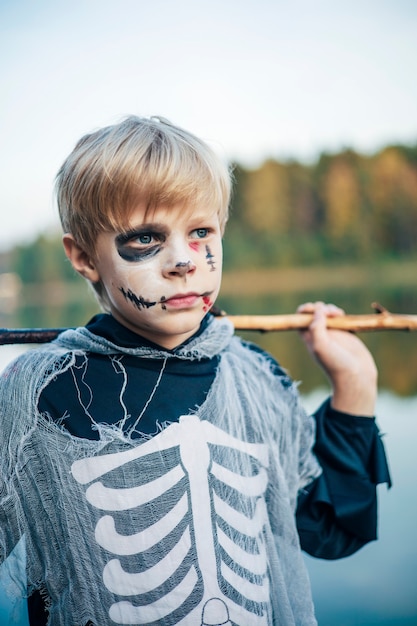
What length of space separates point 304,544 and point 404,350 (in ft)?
29.1

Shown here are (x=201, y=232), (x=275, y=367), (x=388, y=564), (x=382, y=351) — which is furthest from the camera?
(x=382, y=351)

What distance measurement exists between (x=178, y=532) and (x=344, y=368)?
58 centimetres

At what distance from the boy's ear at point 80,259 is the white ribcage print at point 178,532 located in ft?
1.16

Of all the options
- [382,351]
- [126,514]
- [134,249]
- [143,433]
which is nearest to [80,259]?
[134,249]

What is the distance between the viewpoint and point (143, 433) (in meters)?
1.15

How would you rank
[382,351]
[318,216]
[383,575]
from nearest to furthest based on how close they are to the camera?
[383,575] < [382,351] < [318,216]

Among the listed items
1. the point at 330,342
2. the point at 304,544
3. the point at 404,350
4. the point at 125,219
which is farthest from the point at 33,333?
the point at 404,350

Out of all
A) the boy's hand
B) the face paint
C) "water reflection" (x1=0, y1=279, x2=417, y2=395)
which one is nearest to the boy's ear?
the face paint

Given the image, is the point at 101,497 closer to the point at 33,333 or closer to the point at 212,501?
the point at 212,501

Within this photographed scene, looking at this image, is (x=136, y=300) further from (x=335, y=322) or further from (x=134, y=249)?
(x=335, y=322)

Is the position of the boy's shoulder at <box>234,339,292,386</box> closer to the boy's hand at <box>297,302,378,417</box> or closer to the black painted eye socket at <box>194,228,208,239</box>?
the boy's hand at <box>297,302,378,417</box>

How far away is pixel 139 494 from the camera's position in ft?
3.69

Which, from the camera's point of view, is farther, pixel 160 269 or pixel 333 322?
pixel 333 322

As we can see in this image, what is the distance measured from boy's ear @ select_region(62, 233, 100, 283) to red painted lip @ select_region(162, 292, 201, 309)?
189mm
